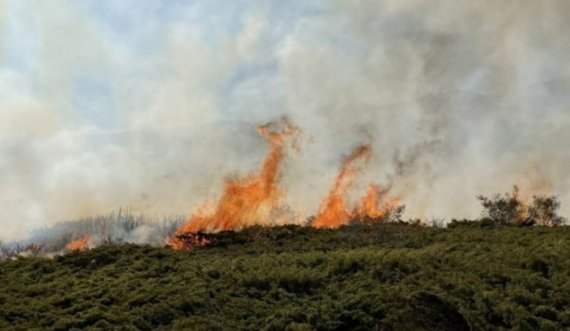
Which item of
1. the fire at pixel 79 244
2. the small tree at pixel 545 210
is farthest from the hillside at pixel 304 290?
the small tree at pixel 545 210

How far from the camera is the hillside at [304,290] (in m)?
10.7

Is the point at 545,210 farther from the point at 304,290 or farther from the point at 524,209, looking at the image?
the point at 304,290

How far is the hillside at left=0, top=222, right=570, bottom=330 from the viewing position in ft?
35.1

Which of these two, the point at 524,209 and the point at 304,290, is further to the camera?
the point at 524,209

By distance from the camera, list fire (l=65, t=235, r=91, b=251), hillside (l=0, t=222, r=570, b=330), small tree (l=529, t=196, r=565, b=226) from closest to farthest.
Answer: hillside (l=0, t=222, r=570, b=330) → fire (l=65, t=235, r=91, b=251) → small tree (l=529, t=196, r=565, b=226)

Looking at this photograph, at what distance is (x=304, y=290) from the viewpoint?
1280 cm

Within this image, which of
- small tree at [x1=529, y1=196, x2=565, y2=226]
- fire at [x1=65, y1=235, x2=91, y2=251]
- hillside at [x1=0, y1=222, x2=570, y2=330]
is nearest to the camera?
hillside at [x1=0, y1=222, x2=570, y2=330]

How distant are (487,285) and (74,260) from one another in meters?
11.4

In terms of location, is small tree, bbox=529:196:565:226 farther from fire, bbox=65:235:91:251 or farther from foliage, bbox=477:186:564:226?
fire, bbox=65:235:91:251

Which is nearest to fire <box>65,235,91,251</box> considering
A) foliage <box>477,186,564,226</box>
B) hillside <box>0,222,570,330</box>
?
hillside <box>0,222,570,330</box>

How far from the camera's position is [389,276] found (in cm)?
1286

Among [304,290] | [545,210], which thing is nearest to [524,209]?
[545,210]

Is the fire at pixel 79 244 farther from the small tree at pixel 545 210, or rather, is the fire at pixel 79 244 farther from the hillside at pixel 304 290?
the small tree at pixel 545 210

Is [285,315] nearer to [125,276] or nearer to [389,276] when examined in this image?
[389,276]
